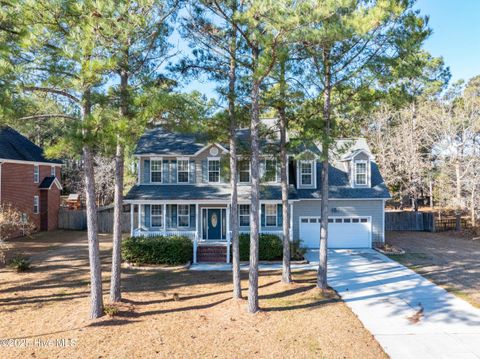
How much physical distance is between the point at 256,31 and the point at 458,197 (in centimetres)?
2226

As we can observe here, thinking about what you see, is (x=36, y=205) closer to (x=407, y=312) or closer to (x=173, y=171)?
(x=173, y=171)

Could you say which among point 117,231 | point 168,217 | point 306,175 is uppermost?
point 306,175

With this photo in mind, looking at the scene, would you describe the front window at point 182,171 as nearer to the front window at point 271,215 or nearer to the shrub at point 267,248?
the front window at point 271,215

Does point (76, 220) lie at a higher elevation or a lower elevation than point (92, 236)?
lower

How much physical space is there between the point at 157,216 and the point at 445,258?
48.2ft

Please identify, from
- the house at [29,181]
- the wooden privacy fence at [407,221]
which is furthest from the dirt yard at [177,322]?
the wooden privacy fence at [407,221]

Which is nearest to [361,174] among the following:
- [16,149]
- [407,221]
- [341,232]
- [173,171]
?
[341,232]

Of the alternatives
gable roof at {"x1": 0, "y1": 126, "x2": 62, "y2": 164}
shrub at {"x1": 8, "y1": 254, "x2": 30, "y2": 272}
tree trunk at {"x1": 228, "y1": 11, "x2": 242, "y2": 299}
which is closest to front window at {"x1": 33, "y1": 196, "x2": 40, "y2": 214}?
gable roof at {"x1": 0, "y1": 126, "x2": 62, "y2": 164}

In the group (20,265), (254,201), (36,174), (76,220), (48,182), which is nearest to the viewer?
(254,201)

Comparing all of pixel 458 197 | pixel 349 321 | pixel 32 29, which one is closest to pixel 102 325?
pixel 349 321

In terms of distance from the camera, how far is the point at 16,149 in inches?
935

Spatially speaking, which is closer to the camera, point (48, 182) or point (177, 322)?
point (177, 322)

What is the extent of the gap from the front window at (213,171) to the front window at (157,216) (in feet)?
10.3

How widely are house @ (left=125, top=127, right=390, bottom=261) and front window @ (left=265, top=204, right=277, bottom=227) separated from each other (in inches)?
2.2
